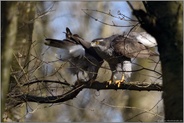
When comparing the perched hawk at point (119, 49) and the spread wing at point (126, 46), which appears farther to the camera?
the perched hawk at point (119, 49)

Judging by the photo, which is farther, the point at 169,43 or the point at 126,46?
the point at 126,46

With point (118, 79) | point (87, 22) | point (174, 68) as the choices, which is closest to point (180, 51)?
point (174, 68)

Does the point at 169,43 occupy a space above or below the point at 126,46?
below

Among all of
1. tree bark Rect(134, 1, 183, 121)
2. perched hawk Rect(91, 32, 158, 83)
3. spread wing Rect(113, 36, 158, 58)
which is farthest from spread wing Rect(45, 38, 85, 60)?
tree bark Rect(134, 1, 183, 121)

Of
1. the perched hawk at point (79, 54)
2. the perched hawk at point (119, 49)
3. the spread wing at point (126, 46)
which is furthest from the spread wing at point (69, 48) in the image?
the spread wing at point (126, 46)

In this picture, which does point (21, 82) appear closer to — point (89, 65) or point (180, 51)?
point (89, 65)

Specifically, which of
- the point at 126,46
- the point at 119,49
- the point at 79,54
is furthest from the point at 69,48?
the point at 126,46

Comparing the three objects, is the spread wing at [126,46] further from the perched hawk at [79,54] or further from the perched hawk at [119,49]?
the perched hawk at [79,54]

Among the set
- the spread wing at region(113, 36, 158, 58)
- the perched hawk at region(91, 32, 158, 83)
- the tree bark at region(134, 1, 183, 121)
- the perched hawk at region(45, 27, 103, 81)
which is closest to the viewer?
the tree bark at region(134, 1, 183, 121)

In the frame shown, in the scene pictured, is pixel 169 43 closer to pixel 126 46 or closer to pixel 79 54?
pixel 126 46

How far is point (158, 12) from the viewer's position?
4.02 meters

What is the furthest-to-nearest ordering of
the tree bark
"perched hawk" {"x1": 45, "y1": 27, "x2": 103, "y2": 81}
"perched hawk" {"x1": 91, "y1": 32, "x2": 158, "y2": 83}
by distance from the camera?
1. "perched hawk" {"x1": 45, "y1": 27, "x2": 103, "y2": 81}
2. "perched hawk" {"x1": 91, "y1": 32, "x2": 158, "y2": 83}
3. the tree bark

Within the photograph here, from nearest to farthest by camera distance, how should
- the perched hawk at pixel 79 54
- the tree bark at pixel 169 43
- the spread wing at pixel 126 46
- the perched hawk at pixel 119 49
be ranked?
the tree bark at pixel 169 43 → the spread wing at pixel 126 46 → the perched hawk at pixel 119 49 → the perched hawk at pixel 79 54

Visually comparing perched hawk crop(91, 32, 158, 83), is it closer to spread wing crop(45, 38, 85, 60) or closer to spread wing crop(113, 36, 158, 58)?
spread wing crop(113, 36, 158, 58)
